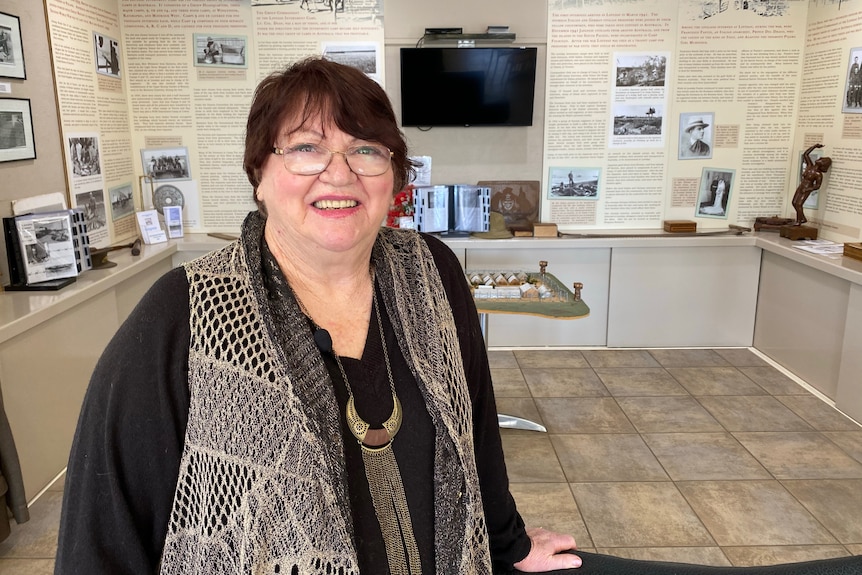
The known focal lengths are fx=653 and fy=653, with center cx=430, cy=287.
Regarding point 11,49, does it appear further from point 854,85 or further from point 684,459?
point 854,85

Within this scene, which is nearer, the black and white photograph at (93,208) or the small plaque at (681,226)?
the black and white photograph at (93,208)

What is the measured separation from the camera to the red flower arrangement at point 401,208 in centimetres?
419

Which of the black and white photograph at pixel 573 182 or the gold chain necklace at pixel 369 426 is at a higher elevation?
the black and white photograph at pixel 573 182

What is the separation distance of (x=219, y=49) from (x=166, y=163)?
0.92 m

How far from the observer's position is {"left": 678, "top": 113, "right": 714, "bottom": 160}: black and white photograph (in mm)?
4898

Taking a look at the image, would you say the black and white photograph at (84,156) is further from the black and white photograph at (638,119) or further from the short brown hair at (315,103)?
the black and white photograph at (638,119)

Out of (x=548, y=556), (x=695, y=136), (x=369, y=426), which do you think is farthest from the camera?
(x=695, y=136)

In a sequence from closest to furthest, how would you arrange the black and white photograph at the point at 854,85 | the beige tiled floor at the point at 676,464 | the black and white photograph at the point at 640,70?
1. the beige tiled floor at the point at 676,464
2. the black and white photograph at the point at 854,85
3. the black and white photograph at the point at 640,70

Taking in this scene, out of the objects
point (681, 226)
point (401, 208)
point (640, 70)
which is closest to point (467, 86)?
point (401, 208)

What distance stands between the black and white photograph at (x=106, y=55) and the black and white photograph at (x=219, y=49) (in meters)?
0.52

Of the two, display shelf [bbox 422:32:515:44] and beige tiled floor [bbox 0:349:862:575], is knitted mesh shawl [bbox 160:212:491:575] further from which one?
display shelf [bbox 422:32:515:44]

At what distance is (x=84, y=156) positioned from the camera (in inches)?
155

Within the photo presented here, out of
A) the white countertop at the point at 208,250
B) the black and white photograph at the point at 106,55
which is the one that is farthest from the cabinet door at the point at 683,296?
the black and white photograph at the point at 106,55

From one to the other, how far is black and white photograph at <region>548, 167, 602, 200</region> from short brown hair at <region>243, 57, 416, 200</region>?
13.1ft
